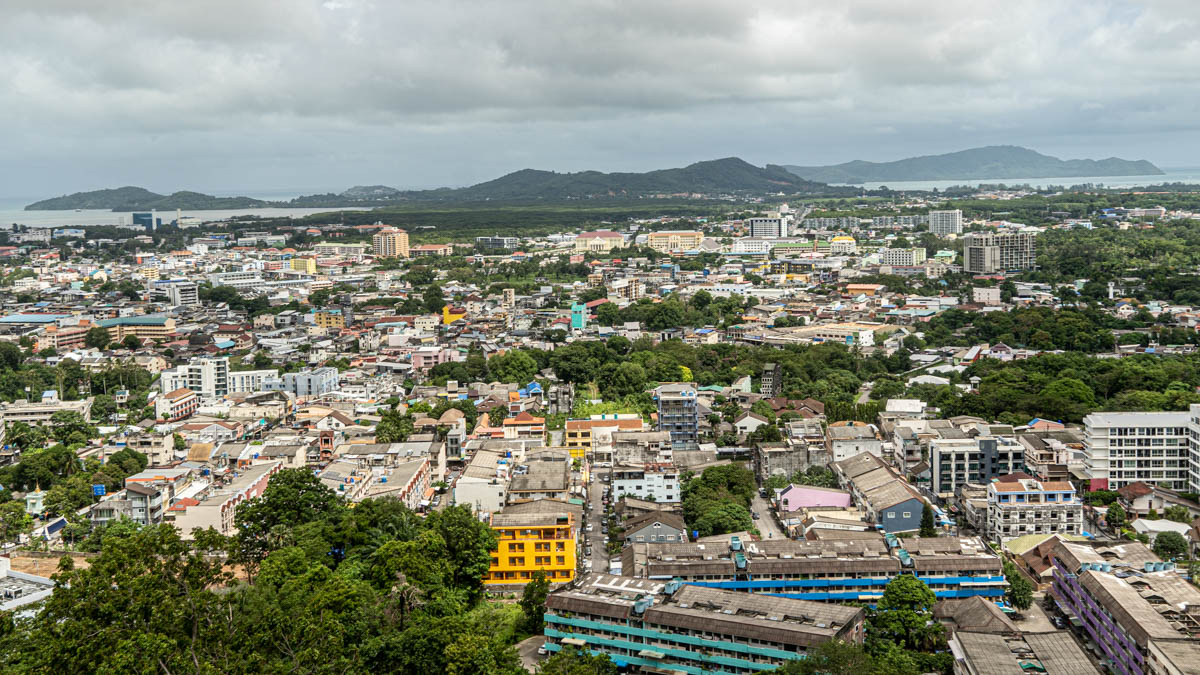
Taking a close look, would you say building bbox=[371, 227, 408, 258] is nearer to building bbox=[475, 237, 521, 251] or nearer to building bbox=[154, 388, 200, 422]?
building bbox=[475, 237, 521, 251]

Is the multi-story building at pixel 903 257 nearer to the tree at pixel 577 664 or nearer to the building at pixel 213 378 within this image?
the building at pixel 213 378

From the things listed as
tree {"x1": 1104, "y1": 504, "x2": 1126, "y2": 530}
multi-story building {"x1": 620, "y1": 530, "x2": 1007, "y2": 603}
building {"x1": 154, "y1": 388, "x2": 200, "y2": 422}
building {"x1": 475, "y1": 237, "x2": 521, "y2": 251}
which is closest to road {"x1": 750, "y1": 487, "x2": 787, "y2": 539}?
multi-story building {"x1": 620, "y1": 530, "x2": 1007, "y2": 603}

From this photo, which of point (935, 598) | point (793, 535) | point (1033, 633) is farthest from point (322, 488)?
point (1033, 633)

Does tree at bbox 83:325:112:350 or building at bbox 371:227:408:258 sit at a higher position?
building at bbox 371:227:408:258

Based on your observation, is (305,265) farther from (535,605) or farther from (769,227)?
(535,605)

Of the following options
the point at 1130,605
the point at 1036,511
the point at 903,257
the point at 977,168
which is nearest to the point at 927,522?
the point at 1036,511

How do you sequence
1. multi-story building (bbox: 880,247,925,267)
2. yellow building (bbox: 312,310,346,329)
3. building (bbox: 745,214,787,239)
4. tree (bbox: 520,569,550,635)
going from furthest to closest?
building (bbox: 745,214,787,239) → multi-story building (bbox: 880,247,925,267) → yellow building (bbox: 312,310,346,329) → tree (bbox: 520,569,550,635)

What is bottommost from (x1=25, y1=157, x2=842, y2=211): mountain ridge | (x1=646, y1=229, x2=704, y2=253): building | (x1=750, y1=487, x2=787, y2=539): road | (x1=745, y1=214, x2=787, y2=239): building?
(x1=750, y1=487, x2=787, y2=539): road

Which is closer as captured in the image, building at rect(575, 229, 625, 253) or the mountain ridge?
building at rect(575, 229, 625, 253)

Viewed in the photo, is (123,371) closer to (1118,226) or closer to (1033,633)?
(1033,633)
